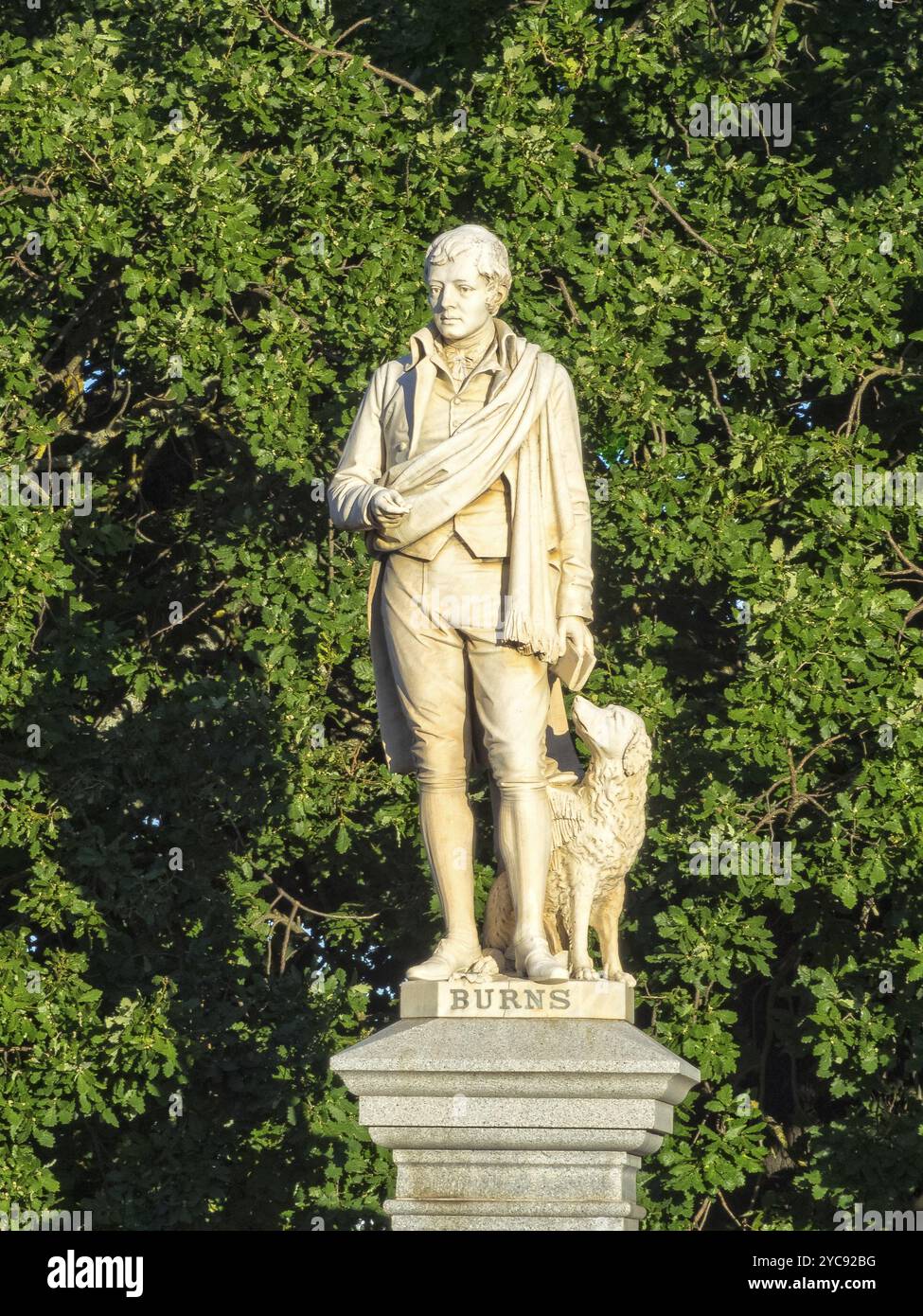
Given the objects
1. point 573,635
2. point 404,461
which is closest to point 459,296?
point 404,461

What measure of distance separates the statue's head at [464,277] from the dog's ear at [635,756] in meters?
1.56

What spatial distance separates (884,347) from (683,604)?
1.97 meters

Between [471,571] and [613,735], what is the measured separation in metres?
0.79

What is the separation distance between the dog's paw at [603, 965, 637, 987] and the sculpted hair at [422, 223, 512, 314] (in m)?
2.39

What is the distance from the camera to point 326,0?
1384cm

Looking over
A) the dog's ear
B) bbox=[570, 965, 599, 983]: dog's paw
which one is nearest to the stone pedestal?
bbox=[570, 965, 599, 983]: dog's paw

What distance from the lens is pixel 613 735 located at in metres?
8.80

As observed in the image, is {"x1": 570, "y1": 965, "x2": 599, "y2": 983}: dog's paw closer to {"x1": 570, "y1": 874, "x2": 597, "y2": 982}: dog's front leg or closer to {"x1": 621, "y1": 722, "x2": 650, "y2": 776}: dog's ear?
{"x1": 570, "y1": 874, "x2": 597, "y2": 982}: dog's front leg

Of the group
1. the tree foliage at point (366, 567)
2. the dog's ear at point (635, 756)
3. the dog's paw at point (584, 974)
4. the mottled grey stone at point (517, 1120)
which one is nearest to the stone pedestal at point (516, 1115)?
the mottled grey stone at point (517, 1120)

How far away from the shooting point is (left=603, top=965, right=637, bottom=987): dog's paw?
333 inches

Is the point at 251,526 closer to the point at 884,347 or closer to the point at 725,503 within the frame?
the point at 725,503

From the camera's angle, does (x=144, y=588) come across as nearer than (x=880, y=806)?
No

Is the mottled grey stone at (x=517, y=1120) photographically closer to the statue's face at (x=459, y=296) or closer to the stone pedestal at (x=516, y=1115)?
the stone pedestal at (x=516, y=1115)

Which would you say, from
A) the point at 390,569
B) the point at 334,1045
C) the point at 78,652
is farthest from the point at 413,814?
the point at 390,569
